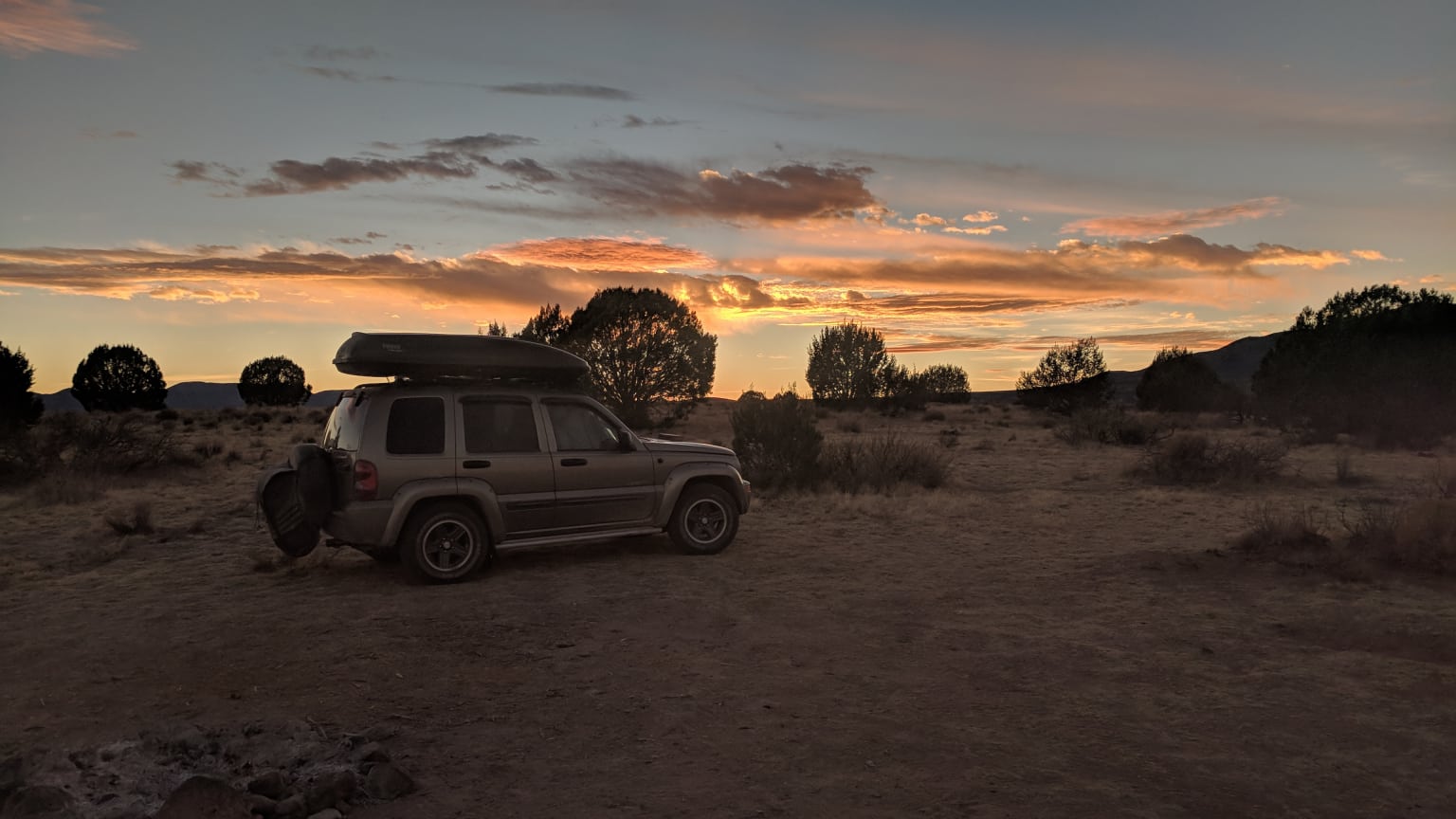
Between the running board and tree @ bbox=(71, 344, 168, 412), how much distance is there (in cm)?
5500

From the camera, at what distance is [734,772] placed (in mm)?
4426

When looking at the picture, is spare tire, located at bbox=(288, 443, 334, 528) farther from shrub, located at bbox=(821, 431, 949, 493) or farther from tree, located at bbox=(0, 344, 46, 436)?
tree, located at bbox=(0, 344, 46, 436)

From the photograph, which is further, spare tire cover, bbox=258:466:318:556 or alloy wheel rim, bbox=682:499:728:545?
alloy wheel rim, bbox=682:499:728:545

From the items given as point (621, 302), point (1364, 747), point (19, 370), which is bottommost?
point (1364, 747)

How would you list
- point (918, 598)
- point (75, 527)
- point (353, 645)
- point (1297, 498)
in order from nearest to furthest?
point (353, 645) → point (918, 598) → point (75, 527) → point (1297, 498)

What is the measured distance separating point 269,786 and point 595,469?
18.2 ft

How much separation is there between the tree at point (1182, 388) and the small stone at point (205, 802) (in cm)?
5184

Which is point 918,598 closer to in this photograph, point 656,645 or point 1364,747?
point 656,645

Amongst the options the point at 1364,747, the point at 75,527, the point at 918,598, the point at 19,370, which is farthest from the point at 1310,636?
→ the point at 19,370

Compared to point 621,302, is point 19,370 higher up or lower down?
lower down

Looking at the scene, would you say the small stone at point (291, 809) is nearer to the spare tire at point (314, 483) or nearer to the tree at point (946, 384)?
the spare tire at point (314, 483)

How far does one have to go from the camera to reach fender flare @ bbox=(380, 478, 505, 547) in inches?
326

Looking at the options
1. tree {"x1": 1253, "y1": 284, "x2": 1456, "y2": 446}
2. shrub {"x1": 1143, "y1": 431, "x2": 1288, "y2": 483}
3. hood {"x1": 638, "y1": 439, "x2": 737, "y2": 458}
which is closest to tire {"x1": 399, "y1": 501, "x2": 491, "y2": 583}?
hood {"x1": 638, "y1": 439, "x2": 737, "y2": 458}

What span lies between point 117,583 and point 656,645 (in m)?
6.29
